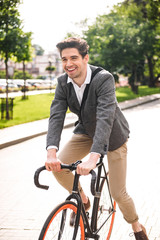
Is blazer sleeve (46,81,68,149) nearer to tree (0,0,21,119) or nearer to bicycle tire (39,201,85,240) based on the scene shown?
bicycle tire (39,201,85,240)

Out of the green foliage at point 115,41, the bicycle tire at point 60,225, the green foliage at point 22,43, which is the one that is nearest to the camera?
the bicycle tire at point 60,225

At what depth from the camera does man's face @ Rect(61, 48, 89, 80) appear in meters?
2.81

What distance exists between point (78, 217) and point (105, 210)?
0.92 meters

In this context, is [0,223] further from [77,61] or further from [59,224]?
[77,61]

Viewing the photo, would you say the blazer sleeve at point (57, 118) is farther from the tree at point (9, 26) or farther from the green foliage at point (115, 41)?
the green foliage at point (115, 41)

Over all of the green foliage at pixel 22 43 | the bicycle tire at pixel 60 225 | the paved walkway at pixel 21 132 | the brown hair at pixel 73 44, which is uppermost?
the green foliage at pixel 22 43

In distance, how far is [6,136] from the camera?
1070 centimetres

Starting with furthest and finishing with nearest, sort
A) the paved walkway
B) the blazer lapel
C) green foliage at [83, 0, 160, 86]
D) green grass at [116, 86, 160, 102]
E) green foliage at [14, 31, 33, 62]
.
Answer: green grass at [116, 86, 160, 102]
green foliage at [83, 0, 160, 86]
green foliage at [14, 31, 33, 62]
the paved walkway
the blazer lapel

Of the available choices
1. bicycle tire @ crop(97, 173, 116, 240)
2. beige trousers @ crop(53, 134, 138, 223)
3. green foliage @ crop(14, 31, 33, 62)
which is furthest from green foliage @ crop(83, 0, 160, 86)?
beige trousers @ crop(53, 134, 138, 223)

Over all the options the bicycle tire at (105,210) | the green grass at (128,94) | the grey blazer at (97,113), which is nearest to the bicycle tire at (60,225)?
the grey blazer at (97,113)

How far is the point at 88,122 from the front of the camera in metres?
3.03

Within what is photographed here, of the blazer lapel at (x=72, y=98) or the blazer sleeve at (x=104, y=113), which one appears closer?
the blazer sleeve at (x=104, y=113)

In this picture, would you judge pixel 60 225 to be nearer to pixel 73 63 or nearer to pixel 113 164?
pixel 113 164

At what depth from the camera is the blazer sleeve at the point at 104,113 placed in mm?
2719
